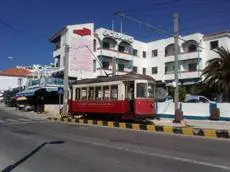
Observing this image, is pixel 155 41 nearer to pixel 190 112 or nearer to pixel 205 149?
pixel 190 112

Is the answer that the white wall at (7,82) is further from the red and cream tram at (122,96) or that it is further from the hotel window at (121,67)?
the red and cream tram at (122,96)

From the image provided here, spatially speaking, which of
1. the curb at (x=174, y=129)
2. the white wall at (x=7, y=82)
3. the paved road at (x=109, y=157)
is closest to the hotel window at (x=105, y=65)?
the curb at (x=174, y=129)

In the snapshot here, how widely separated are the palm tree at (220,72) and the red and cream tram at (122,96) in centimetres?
1708

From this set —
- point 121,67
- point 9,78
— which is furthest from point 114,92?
point 9,78

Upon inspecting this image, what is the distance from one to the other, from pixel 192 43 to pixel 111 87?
30.3 m

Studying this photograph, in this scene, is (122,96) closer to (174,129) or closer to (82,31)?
(174,129)

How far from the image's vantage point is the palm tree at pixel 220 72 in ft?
135

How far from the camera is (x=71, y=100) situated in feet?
106

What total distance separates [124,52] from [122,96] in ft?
108

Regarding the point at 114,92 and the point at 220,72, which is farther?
the point at 220,72

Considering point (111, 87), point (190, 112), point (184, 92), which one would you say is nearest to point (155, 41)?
point (184, 92)

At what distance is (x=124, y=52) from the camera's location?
A: 58656 mm

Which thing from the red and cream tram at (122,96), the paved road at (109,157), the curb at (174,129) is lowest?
the paved road at (109,157)

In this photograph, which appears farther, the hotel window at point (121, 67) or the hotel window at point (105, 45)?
the hotel window at point (121, 67)
